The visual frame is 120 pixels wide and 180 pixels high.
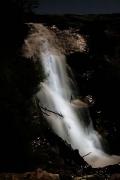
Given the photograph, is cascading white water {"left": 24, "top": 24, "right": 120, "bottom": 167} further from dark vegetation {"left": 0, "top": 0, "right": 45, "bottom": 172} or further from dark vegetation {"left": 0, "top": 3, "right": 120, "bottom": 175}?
dark vegetation {"left": 0, "top": 0, "right": 45, "bottom": 172}

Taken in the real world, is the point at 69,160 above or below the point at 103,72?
below

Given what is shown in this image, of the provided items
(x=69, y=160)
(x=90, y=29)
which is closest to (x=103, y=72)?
(x=90, y=29)

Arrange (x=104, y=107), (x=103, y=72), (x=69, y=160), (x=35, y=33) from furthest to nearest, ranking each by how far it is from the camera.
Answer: (x=35, y=33)
(x=103, y=72)
(x=104, y=107)
(x=69, y=160)

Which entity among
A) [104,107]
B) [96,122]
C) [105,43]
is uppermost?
[105,43]

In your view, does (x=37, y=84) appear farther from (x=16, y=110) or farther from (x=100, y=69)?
(x=100, y=69)

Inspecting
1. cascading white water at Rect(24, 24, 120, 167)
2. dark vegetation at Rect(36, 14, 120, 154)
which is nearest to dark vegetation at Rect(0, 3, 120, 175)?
dark vegetation at Rect(36, 14, 120, 154)

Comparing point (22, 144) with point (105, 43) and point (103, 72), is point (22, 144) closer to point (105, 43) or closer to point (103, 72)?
point (103, 72)
